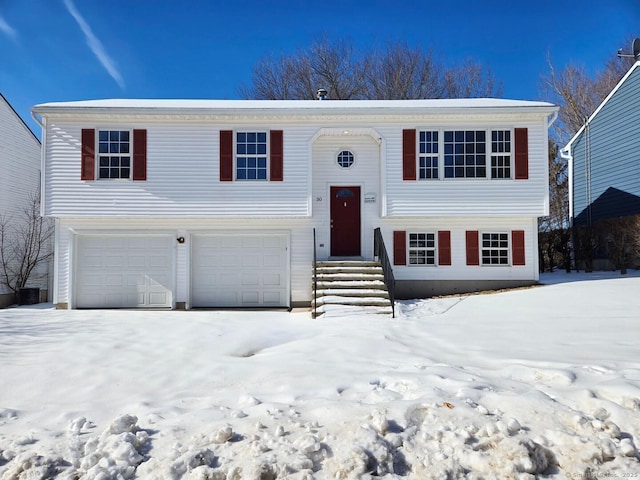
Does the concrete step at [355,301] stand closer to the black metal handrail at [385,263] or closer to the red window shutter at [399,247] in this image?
the black metal handrail at [385,263]

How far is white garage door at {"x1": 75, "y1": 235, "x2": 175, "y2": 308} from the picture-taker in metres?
11.2

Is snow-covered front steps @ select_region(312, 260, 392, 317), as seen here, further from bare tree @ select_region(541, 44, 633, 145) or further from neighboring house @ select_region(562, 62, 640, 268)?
bare tree @ select_region(541, 44, 633, 145)

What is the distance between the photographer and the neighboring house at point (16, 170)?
13523mm

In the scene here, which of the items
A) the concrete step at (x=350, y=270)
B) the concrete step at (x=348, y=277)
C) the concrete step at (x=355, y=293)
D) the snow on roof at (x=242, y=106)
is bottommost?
the concrete step at (x=355, y=293)

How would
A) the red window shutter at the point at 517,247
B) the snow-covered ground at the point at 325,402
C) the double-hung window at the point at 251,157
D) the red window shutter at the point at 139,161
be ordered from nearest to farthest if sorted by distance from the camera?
the snow-covered ground at the point at 325,402
the red window shutter at the point at 139,161
the double-hung window at the point at 251,157
the red window shutter at the point at 517,247

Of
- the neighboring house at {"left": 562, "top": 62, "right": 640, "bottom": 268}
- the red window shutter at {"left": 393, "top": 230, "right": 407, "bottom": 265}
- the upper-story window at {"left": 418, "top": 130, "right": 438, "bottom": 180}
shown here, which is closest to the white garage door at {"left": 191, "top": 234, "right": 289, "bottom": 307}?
the red window shutter at {"left": 393, "top": 230, "right": 407, "bottom": 265}

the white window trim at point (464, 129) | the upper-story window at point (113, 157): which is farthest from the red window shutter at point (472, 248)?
the upper-story window at point (113, 157)

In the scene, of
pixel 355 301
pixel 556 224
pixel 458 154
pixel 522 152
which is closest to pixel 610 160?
pixel 556 224

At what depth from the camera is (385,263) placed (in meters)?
10.4

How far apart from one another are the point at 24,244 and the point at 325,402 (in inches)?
578

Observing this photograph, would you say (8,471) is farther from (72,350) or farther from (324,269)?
(324,269)

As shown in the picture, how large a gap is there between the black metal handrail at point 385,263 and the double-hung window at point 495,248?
10.1 feet

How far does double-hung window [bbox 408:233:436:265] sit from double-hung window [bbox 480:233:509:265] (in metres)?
1.46

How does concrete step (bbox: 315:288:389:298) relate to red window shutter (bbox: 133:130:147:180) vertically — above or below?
below
